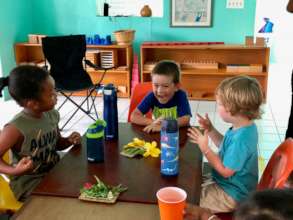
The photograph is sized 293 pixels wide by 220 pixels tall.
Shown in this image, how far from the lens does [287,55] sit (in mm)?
7965

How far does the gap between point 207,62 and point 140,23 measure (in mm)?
1229

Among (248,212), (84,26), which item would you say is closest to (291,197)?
(248,212)

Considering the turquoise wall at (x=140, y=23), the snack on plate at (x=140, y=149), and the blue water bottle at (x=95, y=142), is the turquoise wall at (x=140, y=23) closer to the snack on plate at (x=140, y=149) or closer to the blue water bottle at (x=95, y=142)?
the snack on plate at (x=140, y=149)

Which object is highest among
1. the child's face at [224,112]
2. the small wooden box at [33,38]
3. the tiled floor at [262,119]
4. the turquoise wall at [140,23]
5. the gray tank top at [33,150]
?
the turquoise wall at [140,23]

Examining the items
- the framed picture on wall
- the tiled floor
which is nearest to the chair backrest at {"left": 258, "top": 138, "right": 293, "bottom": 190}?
the tiled floor

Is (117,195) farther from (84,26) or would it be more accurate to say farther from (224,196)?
(84,26)

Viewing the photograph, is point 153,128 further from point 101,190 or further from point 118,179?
point 101,190

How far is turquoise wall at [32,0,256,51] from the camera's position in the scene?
5.24 m

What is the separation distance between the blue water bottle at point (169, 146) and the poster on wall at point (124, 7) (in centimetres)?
441

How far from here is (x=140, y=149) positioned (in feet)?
5.05

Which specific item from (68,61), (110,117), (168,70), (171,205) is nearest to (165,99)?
(168,70)

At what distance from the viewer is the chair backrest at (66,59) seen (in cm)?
397

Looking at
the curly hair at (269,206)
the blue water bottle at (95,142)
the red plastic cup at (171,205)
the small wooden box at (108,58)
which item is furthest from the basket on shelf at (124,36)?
the curly hair at (269,206)

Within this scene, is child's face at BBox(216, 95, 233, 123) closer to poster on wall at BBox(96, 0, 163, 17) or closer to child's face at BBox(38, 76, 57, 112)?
child's face at BBox(38, 76, 57, 112)
